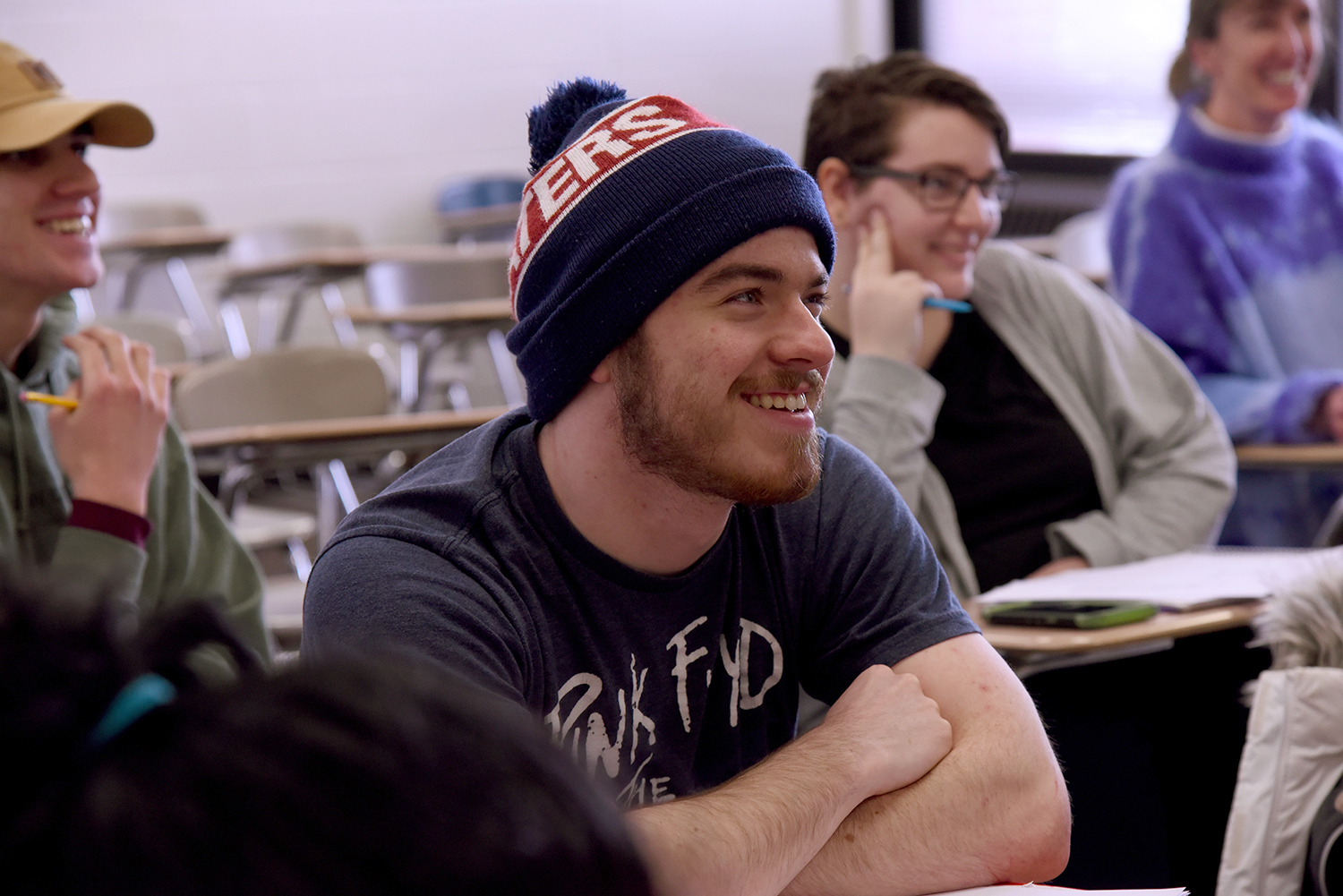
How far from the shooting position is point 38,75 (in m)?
1.86

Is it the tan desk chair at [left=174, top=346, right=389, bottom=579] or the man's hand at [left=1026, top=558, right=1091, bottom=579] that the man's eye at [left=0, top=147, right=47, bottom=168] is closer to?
the tan desk chair at [left=174, top=346, right=389, bottom=579]

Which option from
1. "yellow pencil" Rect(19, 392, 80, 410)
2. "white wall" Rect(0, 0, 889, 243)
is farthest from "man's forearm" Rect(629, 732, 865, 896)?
"white wall" Rect(0, 0, 889, 243)

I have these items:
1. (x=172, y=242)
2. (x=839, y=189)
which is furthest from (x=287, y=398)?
(x=172, y=242)

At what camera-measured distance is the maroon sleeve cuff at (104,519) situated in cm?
162

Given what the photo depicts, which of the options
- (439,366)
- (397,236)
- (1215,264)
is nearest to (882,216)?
(1215,264)

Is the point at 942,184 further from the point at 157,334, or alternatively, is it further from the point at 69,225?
the point at 157,334

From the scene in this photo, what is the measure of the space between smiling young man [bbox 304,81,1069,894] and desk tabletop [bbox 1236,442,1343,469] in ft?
4.46

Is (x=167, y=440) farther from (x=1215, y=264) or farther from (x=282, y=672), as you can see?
(x=1215, y=264)

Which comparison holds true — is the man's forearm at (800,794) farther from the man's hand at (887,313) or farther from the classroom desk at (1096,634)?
the man's hand at (887,313)

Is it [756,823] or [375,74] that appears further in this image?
[375,74]

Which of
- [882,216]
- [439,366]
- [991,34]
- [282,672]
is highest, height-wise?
[282,672]

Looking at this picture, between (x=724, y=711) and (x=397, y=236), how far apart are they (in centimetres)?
616

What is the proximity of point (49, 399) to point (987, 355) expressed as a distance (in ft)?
4.38

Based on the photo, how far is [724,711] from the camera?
3.93ft
